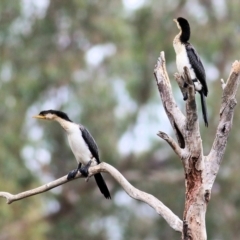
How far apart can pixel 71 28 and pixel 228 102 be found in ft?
31.5

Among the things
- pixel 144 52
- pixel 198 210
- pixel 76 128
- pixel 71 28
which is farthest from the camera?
pixel 144 52

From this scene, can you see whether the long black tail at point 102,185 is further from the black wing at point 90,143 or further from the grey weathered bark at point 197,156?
the grey weathered bark at point 197,156

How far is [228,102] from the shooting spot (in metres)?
4.41

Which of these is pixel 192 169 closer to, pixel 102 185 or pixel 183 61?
pixel 102 185

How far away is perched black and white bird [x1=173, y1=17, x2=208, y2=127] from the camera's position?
4969mm

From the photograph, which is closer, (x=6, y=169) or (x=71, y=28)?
(x=6, y=169)

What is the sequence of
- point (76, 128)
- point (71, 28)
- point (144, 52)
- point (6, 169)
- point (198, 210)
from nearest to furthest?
point (198, 210), point (76, 128), point (6, 169), point (71, 28), point (144, 52)

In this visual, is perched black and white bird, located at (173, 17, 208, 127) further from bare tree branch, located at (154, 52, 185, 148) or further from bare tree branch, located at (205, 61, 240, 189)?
bare tree branch, located at (205, 61, 240, 189)

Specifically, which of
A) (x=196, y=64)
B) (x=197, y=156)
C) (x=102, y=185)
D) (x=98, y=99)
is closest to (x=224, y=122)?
(x=197, y=156)

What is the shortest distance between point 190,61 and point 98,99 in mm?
8975

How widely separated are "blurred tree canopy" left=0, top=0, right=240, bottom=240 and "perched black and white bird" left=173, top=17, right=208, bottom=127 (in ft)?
24.2

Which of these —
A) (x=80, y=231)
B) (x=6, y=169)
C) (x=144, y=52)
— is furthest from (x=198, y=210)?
(x=80, y=231)

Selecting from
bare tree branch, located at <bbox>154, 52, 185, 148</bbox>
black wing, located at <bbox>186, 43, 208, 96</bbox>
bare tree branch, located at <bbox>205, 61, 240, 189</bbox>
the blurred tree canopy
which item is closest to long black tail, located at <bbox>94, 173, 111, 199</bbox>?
bare tree branch, located at <bbox>154, 52, 185, 148</bbox>

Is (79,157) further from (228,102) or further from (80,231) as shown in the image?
(80,231)
